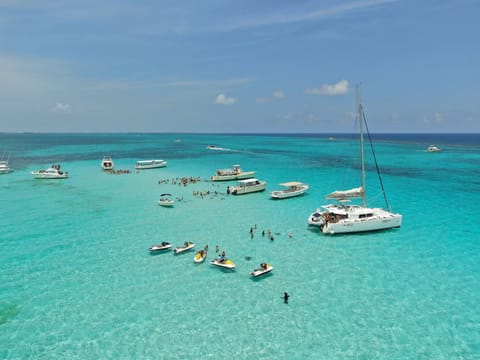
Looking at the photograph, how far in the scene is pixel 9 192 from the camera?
58.8 meters

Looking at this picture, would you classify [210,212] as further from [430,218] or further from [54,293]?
[430,218]

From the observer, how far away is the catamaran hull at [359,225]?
3597 centimetres

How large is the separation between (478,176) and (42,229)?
87219 mm

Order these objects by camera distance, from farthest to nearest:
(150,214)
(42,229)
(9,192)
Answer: (9,192) → (150,214) → (42,229)

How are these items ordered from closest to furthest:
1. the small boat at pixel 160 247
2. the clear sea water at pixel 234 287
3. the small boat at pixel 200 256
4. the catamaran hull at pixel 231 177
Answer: the clear sea water at pixel 234 287 → the small boat at pixel 200 256 → the small boat at pixel 160 247 → the catamaran hull at pixel 231 177

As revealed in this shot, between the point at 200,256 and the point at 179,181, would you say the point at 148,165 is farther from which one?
the point at 200,256

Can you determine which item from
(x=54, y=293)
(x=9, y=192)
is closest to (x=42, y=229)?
(x=54, y=293)

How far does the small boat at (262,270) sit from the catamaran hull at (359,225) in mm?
11494

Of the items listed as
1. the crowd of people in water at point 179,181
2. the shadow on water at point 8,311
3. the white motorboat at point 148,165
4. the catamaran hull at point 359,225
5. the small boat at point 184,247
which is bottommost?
the shadow on water at point 8,311

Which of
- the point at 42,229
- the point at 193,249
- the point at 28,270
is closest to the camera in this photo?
the point at 28,270

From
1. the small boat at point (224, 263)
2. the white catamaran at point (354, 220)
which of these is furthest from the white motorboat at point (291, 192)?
the small boat at point (224, 263)

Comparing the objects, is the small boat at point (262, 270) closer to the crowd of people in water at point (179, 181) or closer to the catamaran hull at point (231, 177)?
the crowd of people in water at point (179, 181)

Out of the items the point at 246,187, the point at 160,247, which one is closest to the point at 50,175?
the point at 246,187

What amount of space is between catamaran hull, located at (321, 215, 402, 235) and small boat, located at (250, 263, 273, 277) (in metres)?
11.5
